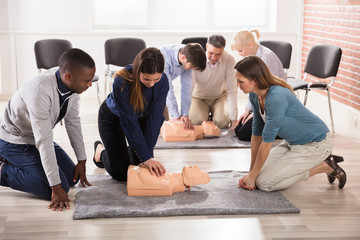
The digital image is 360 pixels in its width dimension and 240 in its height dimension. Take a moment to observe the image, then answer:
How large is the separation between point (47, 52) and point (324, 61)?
271 centimetres

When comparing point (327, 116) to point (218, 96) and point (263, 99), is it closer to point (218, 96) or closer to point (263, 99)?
point (218, 96)

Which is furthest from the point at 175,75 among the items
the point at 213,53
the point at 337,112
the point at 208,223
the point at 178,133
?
the point at 337,112

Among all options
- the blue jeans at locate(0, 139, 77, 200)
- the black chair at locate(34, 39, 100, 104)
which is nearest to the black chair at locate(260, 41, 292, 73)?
the black chair at locate(34, 39, 100, 104)

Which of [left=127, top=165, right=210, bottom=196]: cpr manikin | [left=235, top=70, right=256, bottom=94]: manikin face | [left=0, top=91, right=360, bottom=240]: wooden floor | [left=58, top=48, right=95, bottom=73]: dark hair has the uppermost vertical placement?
[left=58, top=48, right=95, bottom=73]: dark hair

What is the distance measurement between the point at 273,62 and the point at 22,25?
11.0 ft

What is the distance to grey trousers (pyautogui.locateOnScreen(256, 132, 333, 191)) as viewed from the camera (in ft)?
9.65

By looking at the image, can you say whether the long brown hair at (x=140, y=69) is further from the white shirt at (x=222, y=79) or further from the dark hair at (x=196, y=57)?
the white shirt at (x=222, y=79)

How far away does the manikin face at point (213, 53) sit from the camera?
406 cm

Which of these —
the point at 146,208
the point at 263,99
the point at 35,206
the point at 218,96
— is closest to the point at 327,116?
the point at 218,96

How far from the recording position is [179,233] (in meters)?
2.41

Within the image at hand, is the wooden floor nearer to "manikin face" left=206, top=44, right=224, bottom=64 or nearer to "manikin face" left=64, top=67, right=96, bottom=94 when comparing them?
"manikin face" left=64, top=67, right=96, bottom=94

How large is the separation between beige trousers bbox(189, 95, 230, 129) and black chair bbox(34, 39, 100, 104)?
114cm

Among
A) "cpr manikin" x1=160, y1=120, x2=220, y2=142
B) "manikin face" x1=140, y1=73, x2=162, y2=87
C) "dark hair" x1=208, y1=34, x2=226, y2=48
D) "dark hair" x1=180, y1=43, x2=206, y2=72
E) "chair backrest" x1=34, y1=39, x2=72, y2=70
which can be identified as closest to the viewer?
"manikin face" x1=140, y1=73, x2=162, y2=87

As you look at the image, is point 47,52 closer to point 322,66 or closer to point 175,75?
point 175,75
